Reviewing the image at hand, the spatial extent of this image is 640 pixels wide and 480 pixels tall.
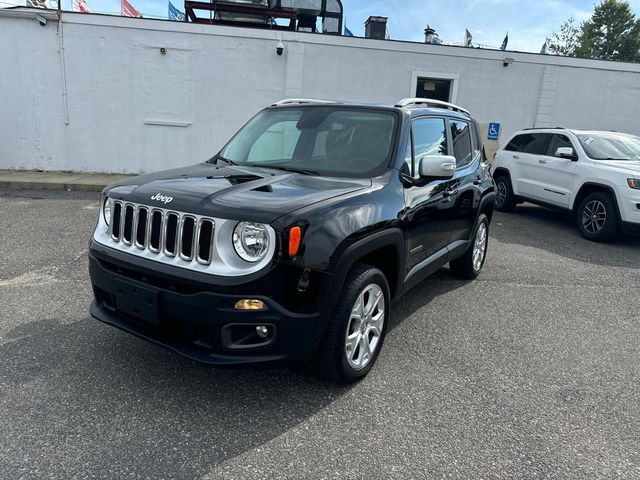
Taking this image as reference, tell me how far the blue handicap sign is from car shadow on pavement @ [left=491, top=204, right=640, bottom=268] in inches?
143

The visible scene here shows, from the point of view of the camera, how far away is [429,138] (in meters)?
4.16

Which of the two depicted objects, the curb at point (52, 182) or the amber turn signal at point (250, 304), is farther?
the curb at point (52, 182)

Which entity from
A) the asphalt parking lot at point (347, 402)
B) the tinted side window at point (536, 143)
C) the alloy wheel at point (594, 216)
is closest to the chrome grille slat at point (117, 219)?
the asphalt parking lot at point (347, 402)

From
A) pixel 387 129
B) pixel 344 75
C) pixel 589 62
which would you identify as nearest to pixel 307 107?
pixel 387 129

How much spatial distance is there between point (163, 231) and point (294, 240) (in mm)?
786

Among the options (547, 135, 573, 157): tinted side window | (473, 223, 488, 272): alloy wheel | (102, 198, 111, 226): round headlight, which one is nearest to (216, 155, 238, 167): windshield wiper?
(102, 198, 111, 226): round headlight

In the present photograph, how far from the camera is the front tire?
111 inches

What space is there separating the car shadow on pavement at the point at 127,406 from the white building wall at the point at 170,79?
30.9ft

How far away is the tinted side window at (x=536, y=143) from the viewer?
9.11 meters

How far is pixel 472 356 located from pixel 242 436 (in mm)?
1916

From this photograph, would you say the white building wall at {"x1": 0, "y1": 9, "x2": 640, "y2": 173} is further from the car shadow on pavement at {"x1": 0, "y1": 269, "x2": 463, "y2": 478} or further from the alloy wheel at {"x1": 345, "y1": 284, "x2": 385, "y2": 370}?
the alloy wheel at {"x1": 345, "y1": 284, "x2": 385, "y2": 370}

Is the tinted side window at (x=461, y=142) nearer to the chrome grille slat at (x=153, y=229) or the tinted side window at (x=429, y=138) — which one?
the tinted side window at (x=429, y=138)

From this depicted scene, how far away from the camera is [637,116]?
523 inches

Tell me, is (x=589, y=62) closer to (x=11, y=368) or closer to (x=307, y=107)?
(x=307, y=107)
